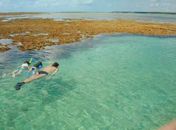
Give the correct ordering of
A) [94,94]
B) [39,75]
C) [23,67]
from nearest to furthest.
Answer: [94,94] → [39,75] → [23,67]

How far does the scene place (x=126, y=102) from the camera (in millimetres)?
16484

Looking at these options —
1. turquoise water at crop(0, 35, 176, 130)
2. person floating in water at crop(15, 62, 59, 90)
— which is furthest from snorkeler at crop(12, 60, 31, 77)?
person floating in water at crop(15, 62, 59, 90)

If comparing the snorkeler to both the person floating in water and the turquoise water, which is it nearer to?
the turquoise water

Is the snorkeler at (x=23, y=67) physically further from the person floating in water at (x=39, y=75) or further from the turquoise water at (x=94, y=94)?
the person floating in water at (x=39, y=75)

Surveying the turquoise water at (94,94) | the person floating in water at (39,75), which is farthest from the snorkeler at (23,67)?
the person floating in water at (39,75)

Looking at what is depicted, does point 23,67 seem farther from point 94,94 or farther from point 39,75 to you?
point 94,94

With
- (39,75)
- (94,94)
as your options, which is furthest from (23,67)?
(94,94)

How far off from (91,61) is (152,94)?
36.7 ft

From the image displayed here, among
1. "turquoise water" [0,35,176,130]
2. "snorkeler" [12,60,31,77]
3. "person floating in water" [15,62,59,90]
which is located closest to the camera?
"turquoise water" [0,35,176,130]

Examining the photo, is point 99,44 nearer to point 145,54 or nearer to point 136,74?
point 145,54

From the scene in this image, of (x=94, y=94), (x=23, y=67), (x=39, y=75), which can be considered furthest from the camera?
(x=23, y=67)

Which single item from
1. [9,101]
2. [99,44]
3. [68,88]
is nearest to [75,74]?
[68,88]

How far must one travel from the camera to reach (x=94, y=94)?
18047 millimetres

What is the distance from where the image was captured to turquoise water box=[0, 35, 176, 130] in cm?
1393
